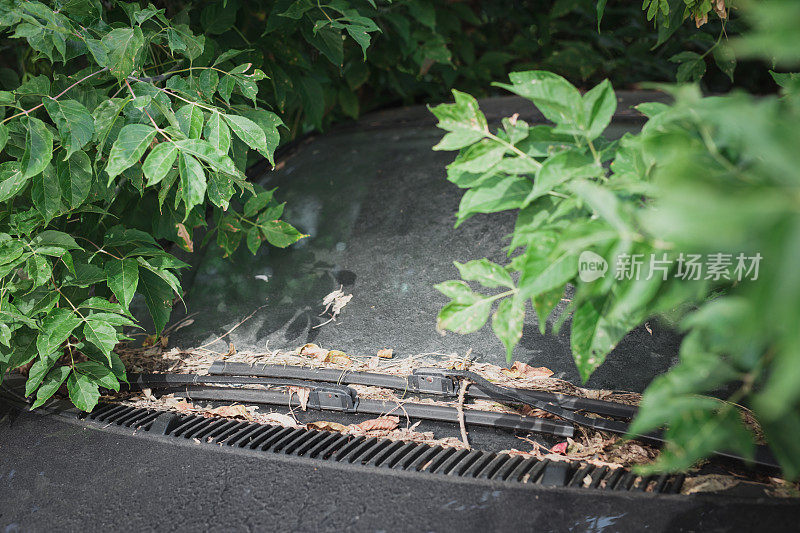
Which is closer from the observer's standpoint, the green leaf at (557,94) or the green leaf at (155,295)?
the green leaf at (557,94)

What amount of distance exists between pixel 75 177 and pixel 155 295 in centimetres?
34

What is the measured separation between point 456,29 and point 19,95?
200 cm

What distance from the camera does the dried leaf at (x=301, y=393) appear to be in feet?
4.18

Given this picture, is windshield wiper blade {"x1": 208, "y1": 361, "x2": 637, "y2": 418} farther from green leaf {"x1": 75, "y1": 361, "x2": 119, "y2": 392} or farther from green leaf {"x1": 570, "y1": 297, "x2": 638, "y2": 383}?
green leaf {"x1": 570, "y1": 297, "x2": 638, "y2": 383}

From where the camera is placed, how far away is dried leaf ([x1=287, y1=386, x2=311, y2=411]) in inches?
50.1

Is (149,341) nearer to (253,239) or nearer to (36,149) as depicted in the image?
(253,239)

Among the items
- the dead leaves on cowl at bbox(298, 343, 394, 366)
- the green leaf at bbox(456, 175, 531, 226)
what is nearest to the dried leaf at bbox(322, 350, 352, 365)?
the dead leaves on cowl at bbox(298, 343, 394, 366)

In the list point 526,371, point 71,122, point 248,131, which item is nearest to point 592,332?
point 526,371

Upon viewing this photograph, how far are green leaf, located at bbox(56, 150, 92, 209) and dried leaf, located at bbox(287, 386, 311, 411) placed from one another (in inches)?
23.4

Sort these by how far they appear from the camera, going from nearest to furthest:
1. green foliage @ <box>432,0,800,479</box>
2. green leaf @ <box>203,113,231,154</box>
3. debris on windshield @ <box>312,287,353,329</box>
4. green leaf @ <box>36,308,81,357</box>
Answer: green foliage @ <box>432,0,800,479</box>, green leaf @ <box>203,113,231,154</box>, green leaf @ <box>36,308,81,357</box>, debris on windshield @ <box>312,287,353,329</box>

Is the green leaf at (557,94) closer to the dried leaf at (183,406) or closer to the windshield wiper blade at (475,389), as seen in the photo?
the windshield wiper blade at (475,389)

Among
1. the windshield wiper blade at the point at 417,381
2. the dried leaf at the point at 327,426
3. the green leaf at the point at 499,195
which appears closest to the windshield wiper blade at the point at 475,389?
the windshield wiper blade at the point at 417,381

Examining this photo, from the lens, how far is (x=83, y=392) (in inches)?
50.9

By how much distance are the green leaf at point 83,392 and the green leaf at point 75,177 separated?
41 cm
